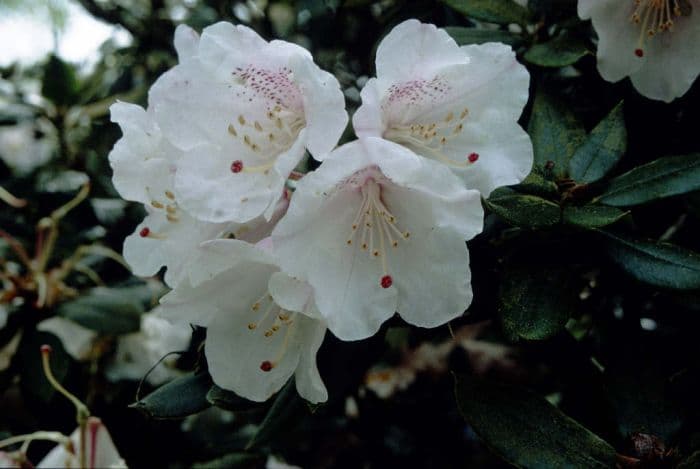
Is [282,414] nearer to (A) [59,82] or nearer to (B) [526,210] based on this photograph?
(B) [526,210]

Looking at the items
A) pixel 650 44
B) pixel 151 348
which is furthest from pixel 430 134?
pixel 151 348

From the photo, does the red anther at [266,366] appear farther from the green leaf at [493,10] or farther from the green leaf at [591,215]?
the green leaf at [493,10]

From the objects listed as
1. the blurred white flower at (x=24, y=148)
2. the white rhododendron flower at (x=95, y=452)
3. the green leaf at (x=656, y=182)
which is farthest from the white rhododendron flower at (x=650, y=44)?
the blurred white flower at (x=24, y=148)

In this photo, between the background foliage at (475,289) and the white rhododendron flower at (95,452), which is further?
the white rhododendron flower at (95,452)

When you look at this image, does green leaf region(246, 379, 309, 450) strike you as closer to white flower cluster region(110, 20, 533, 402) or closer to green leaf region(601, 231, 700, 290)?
white flower cluster region(110, 20, 533, 402)

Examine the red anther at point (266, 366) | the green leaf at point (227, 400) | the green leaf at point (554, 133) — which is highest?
the green leaf at point (554, 133)

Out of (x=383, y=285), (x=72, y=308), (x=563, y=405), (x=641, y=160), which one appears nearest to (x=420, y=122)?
(x=383, y=285)
